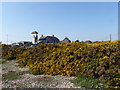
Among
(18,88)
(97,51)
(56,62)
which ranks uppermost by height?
(97,51)

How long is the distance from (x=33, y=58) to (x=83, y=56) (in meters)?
3.65

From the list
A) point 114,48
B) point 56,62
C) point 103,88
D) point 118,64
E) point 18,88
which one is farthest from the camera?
point 56,62

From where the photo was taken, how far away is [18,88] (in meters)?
4.71

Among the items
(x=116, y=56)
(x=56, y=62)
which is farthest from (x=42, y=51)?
(x=116, y=56)

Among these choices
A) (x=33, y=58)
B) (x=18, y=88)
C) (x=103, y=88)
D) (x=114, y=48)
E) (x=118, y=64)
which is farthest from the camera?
(x=33, y=58)

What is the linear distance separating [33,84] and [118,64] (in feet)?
10.6

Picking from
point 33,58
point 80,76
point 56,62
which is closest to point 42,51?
point 33,58

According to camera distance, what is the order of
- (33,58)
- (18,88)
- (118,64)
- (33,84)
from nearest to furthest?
(18,88) → (33,84) → (118,64) → (33,58)

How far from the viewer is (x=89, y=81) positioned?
4.88 m

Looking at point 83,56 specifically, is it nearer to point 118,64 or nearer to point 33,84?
point 118,64

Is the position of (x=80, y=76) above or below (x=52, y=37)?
below

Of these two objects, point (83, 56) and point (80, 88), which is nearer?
point (80, 88)

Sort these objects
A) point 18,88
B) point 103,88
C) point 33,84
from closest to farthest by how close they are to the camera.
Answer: point 103,88 → point 18,88 → point 33,84

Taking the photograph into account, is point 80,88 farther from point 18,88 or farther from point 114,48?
point 114,48
